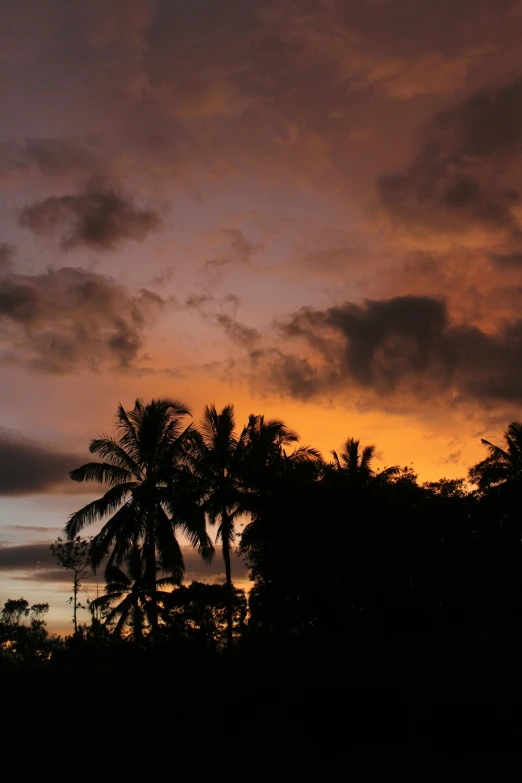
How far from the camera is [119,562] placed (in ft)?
82.4

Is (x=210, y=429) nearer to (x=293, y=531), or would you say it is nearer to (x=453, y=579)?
(x=293, y=531)

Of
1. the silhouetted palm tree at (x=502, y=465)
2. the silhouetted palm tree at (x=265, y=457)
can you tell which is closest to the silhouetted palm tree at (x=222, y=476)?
the silhouetted palm tree at (x=265, y=457)

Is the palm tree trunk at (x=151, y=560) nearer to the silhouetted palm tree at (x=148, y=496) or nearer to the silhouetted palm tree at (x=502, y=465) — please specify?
the silhouetted palm tree at (x=148, y=496)

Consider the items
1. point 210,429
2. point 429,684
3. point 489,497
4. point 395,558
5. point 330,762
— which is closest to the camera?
point 330,762

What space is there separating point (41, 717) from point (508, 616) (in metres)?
18.6

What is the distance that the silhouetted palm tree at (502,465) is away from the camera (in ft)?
107

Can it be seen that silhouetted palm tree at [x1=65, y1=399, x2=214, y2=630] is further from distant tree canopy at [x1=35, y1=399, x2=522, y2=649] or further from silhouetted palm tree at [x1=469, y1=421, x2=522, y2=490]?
silhouetted palm tree at [x1=469, y1=421, x2=522, y2=490]

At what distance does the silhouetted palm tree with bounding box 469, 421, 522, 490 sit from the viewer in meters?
32.7

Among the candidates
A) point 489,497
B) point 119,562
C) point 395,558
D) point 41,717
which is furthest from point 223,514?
point 41,717

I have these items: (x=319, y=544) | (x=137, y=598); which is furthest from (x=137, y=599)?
(x=319, y=544)

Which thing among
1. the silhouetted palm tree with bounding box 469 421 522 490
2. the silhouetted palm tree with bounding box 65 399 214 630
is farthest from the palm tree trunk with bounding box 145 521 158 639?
the silhouetted palm tree with bounding box 469 421 522 490

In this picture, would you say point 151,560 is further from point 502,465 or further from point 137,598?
point 502,465

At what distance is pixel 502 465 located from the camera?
1303 inches

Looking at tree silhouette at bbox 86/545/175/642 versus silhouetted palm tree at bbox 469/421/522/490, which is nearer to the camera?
tree silhouette at bbox 86/545/175/642
